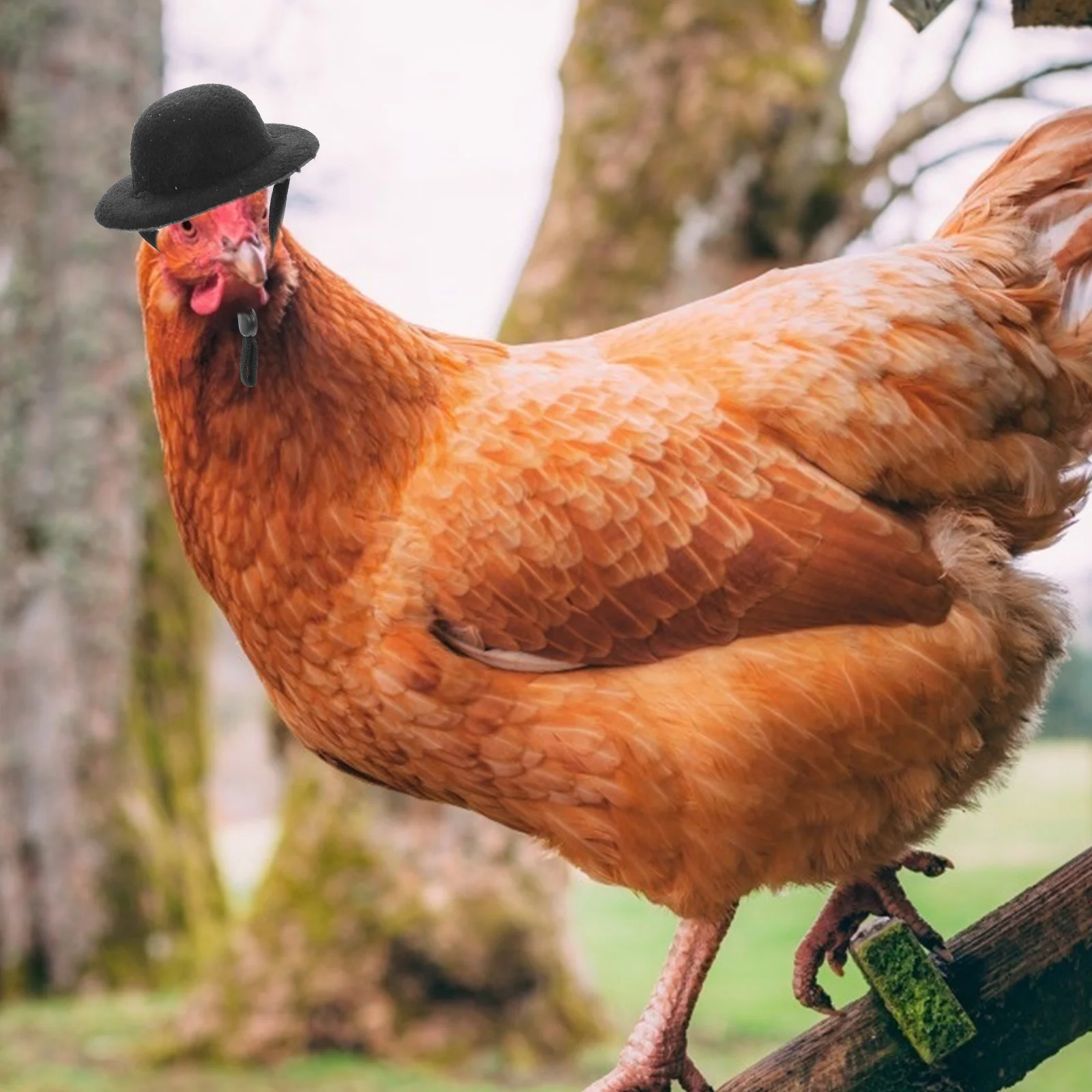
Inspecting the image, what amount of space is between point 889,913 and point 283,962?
8.65 ft

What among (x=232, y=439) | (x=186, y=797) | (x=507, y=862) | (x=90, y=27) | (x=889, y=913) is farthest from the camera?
(x=186, y=797)

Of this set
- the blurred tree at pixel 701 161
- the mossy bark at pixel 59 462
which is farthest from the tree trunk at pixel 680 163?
the mossy bark at pixel 59 462

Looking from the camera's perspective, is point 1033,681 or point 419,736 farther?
point 1033,681

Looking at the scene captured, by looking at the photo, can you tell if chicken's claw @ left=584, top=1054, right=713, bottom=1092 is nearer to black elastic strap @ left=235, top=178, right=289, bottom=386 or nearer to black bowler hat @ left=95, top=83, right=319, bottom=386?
black elastic strap @ left=235, top=178, right=289, bottom=386

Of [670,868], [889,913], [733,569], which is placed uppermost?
[733,569]

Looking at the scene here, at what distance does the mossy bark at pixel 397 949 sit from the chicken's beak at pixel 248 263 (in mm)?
2807

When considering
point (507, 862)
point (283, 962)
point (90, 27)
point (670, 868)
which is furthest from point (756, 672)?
point (90, 27)

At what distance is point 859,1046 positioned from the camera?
1660 mm

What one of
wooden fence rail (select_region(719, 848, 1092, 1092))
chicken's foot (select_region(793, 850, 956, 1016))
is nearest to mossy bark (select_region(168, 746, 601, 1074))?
chicken's foot (select_region(793, 850, 956, 1016))

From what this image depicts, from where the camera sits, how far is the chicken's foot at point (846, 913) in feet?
6.23

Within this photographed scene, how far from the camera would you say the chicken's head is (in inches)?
56.7

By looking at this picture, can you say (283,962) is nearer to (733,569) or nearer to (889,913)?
(889,913)

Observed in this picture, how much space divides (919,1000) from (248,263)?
1115mm

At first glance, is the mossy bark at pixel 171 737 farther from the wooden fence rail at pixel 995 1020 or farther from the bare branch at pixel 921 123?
the wooden fence rail at pixel 995 1020
